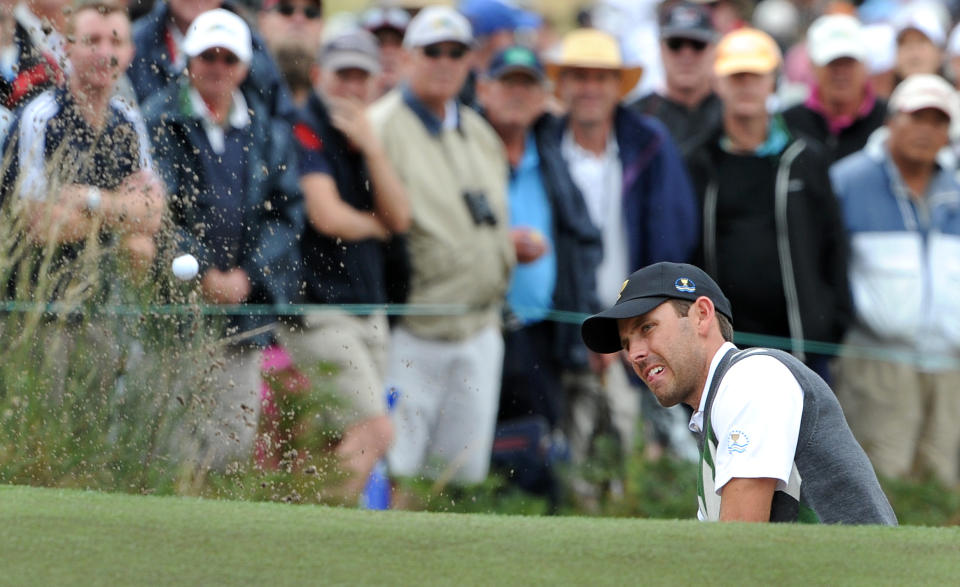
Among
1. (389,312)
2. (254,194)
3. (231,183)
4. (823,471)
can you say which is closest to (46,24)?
(231,183)

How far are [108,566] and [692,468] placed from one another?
195 inches

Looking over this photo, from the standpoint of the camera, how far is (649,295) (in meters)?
4.77

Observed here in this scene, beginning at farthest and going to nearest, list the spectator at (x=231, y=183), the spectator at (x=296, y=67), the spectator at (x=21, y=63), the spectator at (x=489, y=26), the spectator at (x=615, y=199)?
1. the spectator at (x=489, y=26)
2. the spectator at (x=615, y=199)
3. the spectator at (x=296, y=67)
4. the spectator at (x=231, y=183)
5. the spectator at (x=21, y=63)

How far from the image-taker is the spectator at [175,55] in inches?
294

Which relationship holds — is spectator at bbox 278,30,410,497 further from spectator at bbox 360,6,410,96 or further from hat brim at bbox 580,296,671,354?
hat brim at bbox 580,296,671,354

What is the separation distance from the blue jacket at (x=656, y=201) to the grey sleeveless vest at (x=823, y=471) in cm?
420

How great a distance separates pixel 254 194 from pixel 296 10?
4.78 feet

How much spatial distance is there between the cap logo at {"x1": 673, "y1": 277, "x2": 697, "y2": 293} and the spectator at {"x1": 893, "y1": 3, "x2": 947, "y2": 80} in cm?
692

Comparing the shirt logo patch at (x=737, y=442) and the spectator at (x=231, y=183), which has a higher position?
the spectator at (x=231, y=183)

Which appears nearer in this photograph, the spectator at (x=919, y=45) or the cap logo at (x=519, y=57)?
the cap logo at (x=519, y=57)

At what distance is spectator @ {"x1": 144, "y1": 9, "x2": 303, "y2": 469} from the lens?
7.16 meters

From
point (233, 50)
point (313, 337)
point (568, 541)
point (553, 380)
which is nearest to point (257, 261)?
point (313, 337)

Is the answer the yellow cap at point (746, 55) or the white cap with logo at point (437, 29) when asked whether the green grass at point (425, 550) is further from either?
the yellow cap at point (746, 55)

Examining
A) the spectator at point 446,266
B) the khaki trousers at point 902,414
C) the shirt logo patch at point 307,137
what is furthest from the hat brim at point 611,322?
the khaki trousers at point 902,414
